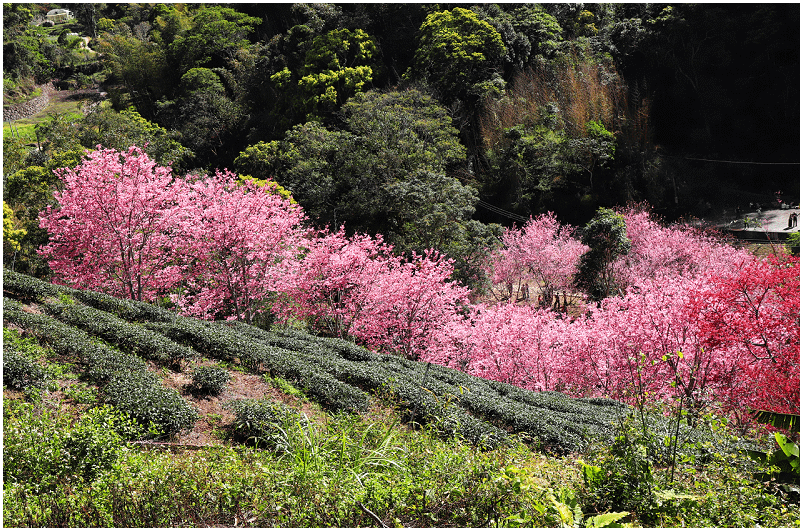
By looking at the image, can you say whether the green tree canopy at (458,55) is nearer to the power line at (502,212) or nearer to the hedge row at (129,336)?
the power line at (502,212)

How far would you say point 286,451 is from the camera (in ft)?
17.3

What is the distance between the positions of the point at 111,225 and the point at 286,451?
38.4ft

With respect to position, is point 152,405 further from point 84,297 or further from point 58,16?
point 58,16

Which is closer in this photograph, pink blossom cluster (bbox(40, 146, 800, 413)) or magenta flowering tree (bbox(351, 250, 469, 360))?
pink blossom cluster (bbox(40, 146, 800, 413))

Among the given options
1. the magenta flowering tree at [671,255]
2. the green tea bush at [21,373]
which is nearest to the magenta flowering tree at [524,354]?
the magenta flowering tree at [671,255]

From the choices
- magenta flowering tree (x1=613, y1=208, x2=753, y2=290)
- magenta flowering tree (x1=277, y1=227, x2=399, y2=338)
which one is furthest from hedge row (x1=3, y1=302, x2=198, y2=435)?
magenta flowering tree (x1=613, y1=208, x2=753, y2=290)

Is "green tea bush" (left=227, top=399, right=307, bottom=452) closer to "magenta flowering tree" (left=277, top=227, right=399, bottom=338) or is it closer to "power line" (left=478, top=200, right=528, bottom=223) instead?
"magenta flowering tree" (left=277, top=227, right=399, bottom=338)

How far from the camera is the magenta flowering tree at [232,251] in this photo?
48.5 feet

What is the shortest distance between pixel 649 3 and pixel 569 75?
7.76 meters

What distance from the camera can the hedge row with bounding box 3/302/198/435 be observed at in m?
6.18

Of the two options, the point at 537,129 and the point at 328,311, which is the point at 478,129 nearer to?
the point at 537,129

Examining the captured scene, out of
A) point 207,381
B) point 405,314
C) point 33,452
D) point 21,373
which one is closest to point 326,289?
point 405,314

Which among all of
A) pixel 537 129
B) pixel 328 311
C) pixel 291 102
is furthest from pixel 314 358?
pixel 291 102

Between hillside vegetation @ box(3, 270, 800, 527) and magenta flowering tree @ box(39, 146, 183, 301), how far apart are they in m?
5.41
